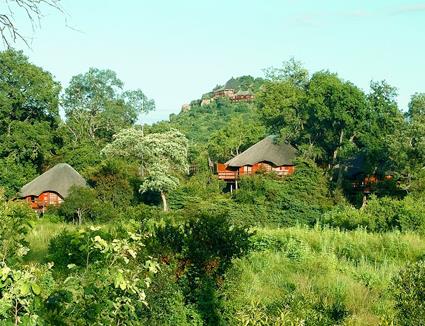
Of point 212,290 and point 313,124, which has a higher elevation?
point 313,124

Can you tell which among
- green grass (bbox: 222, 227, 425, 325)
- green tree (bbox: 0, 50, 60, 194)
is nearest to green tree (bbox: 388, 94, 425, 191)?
green grass (bbox: 222, 227, 425, 325)

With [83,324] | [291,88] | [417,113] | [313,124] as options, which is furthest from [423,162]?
[83,324]

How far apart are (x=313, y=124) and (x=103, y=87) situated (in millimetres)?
20918

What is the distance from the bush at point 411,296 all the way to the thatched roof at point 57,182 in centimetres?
2982

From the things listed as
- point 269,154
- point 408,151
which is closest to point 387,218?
point 408,151

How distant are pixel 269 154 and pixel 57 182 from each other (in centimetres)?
1316

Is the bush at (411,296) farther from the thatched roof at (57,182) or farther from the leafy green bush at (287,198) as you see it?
the thatched roof at (57,182)

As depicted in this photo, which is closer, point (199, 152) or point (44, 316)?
point (44, 316)

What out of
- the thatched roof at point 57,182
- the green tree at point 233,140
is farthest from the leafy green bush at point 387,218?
the green tree at point 233,140

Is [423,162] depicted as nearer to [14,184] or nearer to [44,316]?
[14,184]

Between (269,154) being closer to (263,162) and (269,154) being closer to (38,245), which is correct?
(263,162)

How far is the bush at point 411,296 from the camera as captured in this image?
18.4ft

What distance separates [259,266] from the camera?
10.9 m

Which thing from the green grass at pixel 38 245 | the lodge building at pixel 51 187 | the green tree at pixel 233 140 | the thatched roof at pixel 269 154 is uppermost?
the green tree at pixel 233 140
